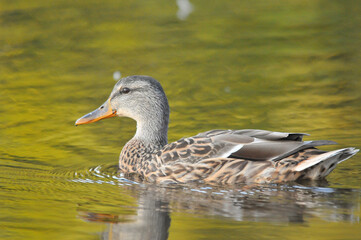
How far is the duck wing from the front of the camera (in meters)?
8.30

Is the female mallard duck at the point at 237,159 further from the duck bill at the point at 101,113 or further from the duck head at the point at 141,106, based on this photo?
the duck bill at the point at 101,113

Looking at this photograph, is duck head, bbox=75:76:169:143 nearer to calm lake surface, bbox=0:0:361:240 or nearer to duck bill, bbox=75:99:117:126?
duck bill, bbox=75:99:117:126

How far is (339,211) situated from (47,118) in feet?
18.1

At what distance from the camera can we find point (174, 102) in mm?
11977

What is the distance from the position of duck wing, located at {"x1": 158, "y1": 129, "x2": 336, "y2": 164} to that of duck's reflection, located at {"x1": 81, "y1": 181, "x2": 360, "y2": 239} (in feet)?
1.33

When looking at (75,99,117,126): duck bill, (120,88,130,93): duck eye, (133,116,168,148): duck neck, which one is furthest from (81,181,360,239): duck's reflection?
(120,88,130,93): duck eye

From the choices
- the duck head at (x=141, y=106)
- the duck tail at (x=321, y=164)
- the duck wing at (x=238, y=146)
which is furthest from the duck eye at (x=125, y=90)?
the duck tail at (x=321, y=164)

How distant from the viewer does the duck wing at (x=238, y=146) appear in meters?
8.30

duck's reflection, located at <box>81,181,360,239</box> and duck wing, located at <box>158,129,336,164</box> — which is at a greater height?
duck wing, located at <box>158,129,336,164</box>

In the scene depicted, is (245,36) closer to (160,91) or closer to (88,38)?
(88,38)

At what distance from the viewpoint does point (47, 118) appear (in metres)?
11.3

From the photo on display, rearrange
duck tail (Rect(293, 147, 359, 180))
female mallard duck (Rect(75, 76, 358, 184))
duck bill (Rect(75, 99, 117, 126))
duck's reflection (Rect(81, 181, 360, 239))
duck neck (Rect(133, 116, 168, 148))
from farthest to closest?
duck bill (Rect(75, 99, 117, 126))
duck neck (Rect(133, 116, 168, 148))
female mallard duck (Rect(75, 76, 358, 184))
duck tail (Rect(293, 147, 359, 180))
duck's reflection (Rect(81, 181, 360, 239))

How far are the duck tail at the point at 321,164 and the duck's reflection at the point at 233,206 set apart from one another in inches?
9.4

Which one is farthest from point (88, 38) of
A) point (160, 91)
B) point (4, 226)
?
point (4, 226)
